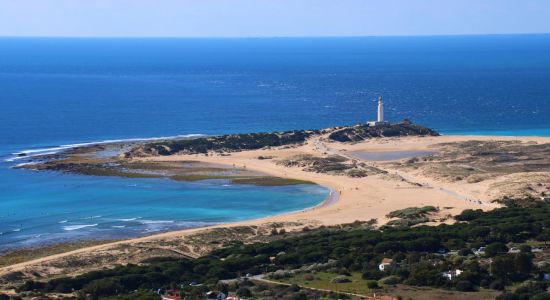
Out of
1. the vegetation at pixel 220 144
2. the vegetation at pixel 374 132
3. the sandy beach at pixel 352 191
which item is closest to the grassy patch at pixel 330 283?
the sandy beach at pixel 352 191

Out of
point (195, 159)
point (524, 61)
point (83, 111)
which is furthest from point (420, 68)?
point (195, 159)

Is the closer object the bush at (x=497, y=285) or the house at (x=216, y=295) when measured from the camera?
the house at (x=216, y=295)

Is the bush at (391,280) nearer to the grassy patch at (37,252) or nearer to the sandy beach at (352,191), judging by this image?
the sandy beach at (352,191)

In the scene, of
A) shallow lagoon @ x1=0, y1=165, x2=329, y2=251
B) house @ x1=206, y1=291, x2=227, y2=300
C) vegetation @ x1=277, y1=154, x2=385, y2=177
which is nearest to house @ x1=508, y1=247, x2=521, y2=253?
house @ x1=206, y1=291, x2=227, y2=300

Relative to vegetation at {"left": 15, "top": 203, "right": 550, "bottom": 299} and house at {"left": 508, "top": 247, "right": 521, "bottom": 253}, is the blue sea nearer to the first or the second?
vegetation at {"left": 15, "top": 203, "right": 550, "bottom": 299}

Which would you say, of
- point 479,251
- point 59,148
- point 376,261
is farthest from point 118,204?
point 479,251

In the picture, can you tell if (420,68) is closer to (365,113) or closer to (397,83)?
(397,83)
